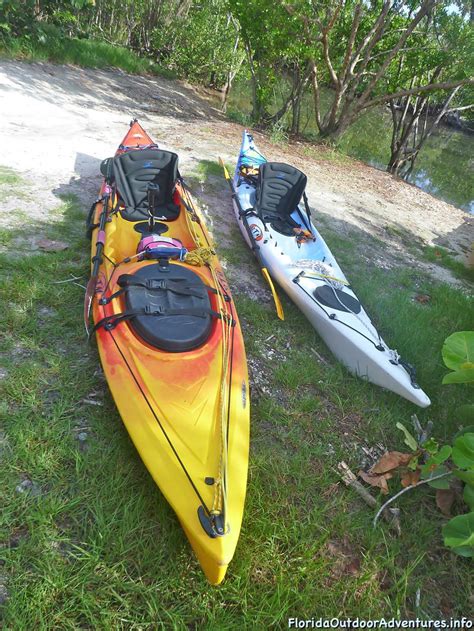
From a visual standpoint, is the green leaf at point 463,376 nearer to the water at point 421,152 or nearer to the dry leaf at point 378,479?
the dry leaf at point 378,479

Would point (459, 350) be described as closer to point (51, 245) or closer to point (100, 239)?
point (100, 239)

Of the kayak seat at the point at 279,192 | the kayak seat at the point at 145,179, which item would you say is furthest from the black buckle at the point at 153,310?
the kayak seat at the point at 279,192

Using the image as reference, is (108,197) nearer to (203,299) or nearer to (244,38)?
(203,299)

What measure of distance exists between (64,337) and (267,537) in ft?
6.04

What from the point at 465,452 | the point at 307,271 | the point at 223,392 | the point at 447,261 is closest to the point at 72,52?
the point at 307,271

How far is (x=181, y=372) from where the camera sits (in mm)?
2318

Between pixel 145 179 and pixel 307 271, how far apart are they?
197 centimetres

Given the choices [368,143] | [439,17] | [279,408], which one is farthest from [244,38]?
[279,408]

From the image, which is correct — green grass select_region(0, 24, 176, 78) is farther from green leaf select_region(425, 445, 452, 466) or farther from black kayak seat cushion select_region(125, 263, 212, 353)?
green leaf select_region(425, 445, 452, 466)

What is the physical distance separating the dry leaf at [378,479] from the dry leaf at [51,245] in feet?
9.97

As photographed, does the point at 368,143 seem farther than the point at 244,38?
Yes

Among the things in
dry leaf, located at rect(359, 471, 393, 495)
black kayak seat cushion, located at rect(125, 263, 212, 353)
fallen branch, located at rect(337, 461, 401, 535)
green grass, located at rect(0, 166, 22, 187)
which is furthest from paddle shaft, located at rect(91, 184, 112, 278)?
dry leaf, located at rect(359, 471, 393, 495)

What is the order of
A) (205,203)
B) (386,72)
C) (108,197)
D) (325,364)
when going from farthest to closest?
(386,72) < (205,203) < (108,197) < (325,364)

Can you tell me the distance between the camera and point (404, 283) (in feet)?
16.1
